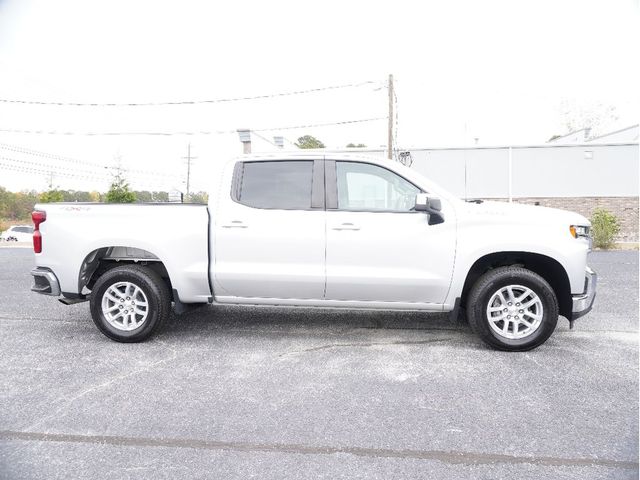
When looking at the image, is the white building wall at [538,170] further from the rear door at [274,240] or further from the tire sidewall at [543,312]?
the tire sidewall at [543,312]

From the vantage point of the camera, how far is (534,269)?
15.4ft

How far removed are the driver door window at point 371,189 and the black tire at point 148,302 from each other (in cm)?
206

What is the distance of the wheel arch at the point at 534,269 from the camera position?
4453 mm

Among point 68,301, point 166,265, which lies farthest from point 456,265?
point 68,301

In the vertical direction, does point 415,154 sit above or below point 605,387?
above

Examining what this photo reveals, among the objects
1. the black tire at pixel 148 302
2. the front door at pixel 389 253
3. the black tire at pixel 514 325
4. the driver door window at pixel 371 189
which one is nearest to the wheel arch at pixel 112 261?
the black tire at pixel 148 302

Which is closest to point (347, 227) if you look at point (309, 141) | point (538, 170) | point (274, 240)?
point (274, 240)

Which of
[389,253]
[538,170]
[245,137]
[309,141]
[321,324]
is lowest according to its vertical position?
[321,324]

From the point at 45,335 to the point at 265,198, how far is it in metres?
2.92

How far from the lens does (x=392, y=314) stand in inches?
233

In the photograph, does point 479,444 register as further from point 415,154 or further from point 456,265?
point 415,154

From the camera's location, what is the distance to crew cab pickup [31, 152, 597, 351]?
4387 mm

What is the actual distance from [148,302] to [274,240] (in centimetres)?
145

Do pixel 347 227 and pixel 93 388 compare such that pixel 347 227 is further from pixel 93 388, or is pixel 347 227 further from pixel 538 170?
pixel 538 170
